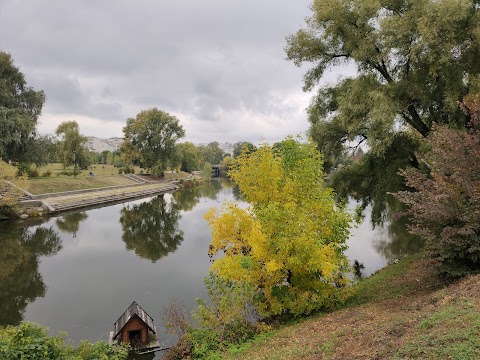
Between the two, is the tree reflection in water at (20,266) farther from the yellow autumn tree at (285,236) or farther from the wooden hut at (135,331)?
the yellow autumn tree at (285,236)

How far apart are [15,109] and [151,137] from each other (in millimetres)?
34488

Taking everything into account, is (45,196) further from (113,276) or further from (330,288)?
(330,288)

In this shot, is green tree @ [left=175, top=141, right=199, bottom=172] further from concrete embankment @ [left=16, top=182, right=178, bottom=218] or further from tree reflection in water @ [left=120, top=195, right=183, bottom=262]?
tree reflection in water @ [left=120, top=195, right=183, bottom=262]

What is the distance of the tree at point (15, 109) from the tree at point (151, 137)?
28.5 m

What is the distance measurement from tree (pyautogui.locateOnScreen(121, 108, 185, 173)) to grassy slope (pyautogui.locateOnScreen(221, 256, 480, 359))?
Answer: 6765cm

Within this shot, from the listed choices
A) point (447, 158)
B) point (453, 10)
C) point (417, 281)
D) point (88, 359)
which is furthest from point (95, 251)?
point (453, 10)

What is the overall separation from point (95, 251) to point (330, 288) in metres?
18.7

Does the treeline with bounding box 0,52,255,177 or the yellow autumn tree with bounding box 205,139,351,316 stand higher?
the treeline with bounding box 0,52,255,177

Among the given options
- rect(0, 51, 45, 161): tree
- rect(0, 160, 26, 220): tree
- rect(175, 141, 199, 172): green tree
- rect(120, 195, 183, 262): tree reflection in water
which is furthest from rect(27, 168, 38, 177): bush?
rect(175, 141, 199, 172): green tree

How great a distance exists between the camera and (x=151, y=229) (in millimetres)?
31344

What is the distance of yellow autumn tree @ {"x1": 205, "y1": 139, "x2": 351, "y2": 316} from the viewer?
9.68 m

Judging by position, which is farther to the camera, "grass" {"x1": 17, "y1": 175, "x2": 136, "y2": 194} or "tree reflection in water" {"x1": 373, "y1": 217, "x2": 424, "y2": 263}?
"grass" {"x1": 17, "y1": 175, "x2": 136, "y2": 194}

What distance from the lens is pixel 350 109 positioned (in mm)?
15844

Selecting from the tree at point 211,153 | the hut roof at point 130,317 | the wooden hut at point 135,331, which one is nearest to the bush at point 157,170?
the tree at point 211,153
